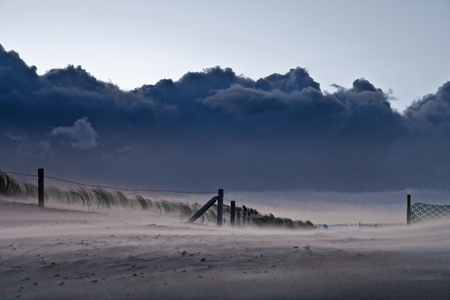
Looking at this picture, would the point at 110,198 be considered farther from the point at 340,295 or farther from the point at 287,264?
the point at 340,295

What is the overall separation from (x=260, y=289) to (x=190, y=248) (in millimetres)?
2191

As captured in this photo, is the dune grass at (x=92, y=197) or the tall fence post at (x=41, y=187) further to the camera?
the dune grass at (x=92, y=197)

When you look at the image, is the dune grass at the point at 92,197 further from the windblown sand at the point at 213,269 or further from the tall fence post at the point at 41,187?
the windblown sand at the point at 213,269

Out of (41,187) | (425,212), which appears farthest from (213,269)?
(425,212)

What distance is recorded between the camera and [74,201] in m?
15.9

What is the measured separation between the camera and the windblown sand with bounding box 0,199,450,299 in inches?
163

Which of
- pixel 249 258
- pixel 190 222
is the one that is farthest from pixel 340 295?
pixel 190 222

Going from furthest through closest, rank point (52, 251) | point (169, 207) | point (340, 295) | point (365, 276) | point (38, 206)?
point (169, 207)
point (38, 206)
point (52, 251)
point (365, 276)
point (340, 295)

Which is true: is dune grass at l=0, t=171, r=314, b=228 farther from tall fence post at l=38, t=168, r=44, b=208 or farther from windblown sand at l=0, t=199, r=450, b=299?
windblown sand at l=0, t=199, r=450, b=299

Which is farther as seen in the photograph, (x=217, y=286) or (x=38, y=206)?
(x=38, y=206)

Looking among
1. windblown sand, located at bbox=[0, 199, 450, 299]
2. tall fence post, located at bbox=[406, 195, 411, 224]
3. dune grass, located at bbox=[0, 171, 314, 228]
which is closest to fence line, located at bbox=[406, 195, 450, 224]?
tall fence post, located at bbox=[406, 195, 411, 224]

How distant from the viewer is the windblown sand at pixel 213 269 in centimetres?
415

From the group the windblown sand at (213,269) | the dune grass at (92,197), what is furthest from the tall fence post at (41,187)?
the windblown sand at (213,269)

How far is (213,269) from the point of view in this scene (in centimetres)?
503
